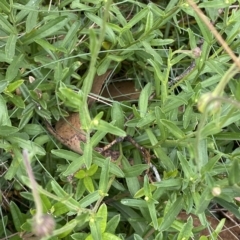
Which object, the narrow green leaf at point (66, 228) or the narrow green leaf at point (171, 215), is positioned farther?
the narrow green leaf at point (171, 215)

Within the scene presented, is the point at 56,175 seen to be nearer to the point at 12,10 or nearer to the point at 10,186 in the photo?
the point at 10,186

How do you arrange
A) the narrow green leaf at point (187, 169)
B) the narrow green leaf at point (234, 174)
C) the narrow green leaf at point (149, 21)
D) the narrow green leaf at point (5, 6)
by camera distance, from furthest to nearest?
the narrow green leaf at point (149, 21)
the narrow green leaf at point (5, 6)
the narrow green leaf at point (187, 169)
the narrow green leaf at point (234, 174)

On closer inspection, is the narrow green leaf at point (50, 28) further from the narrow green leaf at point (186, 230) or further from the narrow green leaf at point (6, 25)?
the narrow green leaf at point (186, 230)

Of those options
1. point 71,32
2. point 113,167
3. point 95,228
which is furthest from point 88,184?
point 71,32

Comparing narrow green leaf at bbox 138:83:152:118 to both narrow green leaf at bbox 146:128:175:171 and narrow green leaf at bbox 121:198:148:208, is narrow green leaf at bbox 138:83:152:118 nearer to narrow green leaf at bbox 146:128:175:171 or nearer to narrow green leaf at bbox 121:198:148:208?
narrow green leaf at bbox 146:128:175:171

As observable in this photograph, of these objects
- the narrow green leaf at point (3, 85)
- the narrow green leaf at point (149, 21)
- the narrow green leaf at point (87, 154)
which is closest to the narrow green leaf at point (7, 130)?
the narrow green leaf at point (3, 85)

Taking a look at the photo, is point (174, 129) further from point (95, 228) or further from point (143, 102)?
point (95, 228)

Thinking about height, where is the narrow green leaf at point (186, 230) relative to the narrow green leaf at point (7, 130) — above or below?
below

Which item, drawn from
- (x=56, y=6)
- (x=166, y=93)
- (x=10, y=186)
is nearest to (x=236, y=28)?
(x=166, y=93)

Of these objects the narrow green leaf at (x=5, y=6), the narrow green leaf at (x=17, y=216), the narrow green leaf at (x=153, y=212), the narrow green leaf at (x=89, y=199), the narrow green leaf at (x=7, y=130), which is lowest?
the narrow green leaf at (x=17, y=216)
